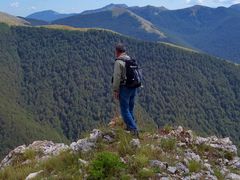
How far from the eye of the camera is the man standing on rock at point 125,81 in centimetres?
1596

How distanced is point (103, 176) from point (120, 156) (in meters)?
1.71

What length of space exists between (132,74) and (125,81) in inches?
14.0

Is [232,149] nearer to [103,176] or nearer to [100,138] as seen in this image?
[100,138]

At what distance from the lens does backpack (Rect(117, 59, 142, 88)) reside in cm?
1607

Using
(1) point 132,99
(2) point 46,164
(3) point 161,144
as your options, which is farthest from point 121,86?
(2) point 46,164

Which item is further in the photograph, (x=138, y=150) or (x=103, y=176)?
(x=138, y=150)

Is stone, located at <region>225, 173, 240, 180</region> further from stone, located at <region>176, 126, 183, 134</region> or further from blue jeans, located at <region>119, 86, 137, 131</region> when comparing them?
blue jeans, located at <region>119, 86, 137, 131</region>

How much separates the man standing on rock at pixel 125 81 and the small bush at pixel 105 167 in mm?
3162

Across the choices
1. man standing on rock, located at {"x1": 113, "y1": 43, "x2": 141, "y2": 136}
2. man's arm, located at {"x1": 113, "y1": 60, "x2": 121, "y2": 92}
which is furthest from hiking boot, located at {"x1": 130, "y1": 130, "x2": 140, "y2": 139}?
man's arm, located at {"x1": 113, "y1": 60, "x2": 121, "y2": 92}

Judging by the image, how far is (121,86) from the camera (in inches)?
650

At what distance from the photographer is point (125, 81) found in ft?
53.3

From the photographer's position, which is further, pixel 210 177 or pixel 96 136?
pixel 96 136

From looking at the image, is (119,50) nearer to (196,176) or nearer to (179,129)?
(179,129)

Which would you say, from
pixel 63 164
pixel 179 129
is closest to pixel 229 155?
pixel 179 129
